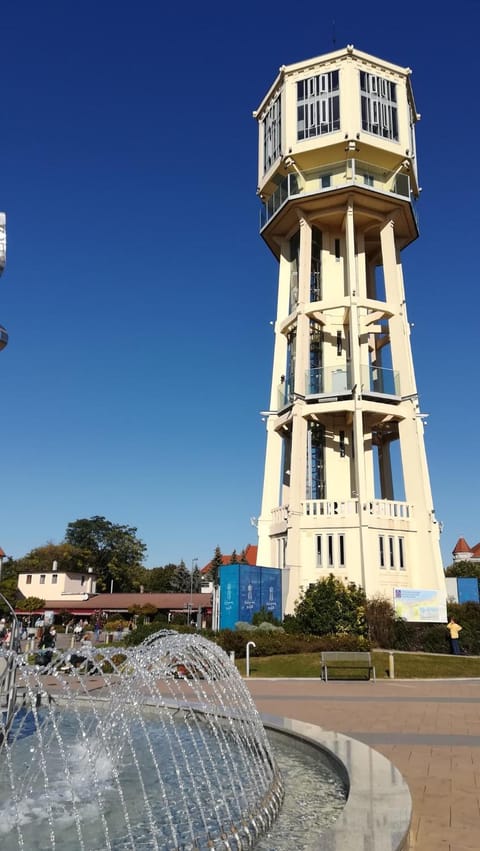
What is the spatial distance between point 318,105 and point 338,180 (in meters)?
4.44

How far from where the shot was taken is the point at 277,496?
3466 cm

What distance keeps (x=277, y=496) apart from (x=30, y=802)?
28127mm

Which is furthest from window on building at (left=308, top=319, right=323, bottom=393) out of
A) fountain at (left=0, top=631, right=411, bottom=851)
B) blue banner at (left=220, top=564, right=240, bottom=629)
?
fountain at (left=0, top=631, right=411, bottom=851)

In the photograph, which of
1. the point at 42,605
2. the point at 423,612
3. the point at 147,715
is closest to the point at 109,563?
the point at 42,605

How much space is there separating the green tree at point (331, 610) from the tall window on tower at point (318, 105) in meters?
24.8

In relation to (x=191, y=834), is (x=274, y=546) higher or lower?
higher

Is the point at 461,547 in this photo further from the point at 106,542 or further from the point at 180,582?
the point at 106,542

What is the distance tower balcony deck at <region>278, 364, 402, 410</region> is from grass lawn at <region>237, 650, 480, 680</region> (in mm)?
13974

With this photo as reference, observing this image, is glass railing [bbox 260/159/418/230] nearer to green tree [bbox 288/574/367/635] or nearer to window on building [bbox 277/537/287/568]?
window on building [bbox 277/537/287/568]

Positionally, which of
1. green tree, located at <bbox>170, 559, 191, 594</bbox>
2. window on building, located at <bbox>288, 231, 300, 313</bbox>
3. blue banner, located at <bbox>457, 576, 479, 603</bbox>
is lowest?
blue banner, located at <bbox>457, 576, 479, 603</bbox>

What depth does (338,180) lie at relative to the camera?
3631 centimetres

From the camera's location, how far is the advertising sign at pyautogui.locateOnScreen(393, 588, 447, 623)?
29484 millimetres

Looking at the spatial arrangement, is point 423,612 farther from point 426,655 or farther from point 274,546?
point 274,546

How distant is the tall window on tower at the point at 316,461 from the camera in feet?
118
